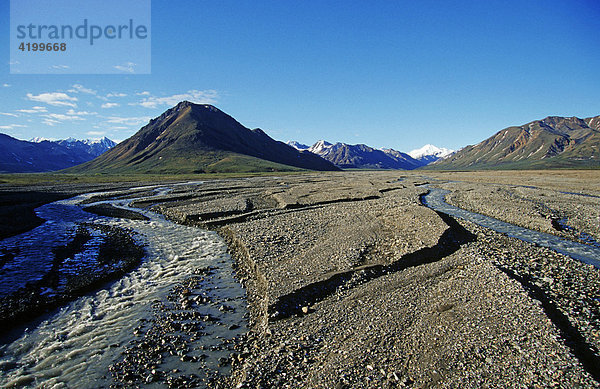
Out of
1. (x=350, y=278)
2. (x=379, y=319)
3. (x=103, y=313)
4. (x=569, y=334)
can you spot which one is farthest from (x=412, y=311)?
(x=103, y=313)

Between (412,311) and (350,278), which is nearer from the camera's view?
(412,311)

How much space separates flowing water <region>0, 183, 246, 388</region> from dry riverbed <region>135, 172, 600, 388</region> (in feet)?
5.11

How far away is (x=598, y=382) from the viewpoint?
9.47 metres

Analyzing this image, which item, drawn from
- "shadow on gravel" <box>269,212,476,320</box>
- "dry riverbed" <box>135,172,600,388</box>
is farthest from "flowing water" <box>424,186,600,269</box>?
"shadow on gravel" <box>269,212,476,320</box>

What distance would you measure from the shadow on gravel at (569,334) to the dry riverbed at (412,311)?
0.06m

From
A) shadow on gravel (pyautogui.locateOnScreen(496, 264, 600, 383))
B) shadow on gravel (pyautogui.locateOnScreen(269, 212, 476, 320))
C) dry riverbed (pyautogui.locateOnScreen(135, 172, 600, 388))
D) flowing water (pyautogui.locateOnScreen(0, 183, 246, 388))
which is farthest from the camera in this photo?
shadow on gravel (pyautogui.locateOnScreen(269, 212, 476, 320))

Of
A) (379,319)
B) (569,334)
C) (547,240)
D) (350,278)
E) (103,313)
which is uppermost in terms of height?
(547,240)

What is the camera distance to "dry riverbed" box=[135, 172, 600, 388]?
32.7 feet

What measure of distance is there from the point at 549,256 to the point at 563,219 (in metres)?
18.8

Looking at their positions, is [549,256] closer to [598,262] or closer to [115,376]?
[598,262]

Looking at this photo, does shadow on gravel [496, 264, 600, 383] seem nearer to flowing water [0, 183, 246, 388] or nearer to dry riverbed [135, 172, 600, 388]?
dry riverbed [135, 172, 600, 388]

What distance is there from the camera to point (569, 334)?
39.2 feet

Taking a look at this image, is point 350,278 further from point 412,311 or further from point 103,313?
point 103,313

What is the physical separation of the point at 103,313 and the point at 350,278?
506 inches
